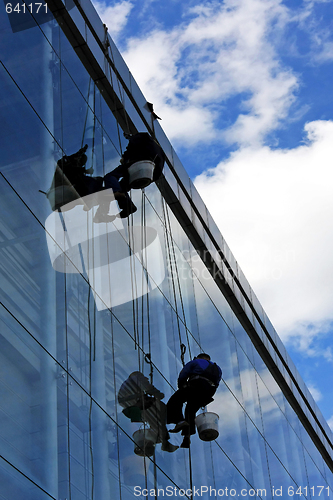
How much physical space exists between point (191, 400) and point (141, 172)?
3.33 metres

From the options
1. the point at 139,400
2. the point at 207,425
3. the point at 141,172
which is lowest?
the point at 207,425

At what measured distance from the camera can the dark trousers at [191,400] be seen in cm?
1021

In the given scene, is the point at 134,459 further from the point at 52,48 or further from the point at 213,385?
the point at 52,48

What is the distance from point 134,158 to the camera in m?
9.93

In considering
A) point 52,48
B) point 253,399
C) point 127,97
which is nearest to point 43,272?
point 52,48

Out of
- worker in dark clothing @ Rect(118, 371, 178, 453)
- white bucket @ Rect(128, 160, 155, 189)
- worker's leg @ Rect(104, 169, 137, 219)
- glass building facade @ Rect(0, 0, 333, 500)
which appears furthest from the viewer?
worker's leg @ Rect(104, 169, 137, 219)

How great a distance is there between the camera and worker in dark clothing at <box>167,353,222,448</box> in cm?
1015

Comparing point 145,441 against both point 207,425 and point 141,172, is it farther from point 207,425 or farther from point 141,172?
point 141,172

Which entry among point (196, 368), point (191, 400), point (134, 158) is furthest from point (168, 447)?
point (134, 158)

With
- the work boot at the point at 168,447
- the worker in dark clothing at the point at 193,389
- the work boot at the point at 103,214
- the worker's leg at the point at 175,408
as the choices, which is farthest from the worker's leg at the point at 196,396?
the work boot at the point at 103,214

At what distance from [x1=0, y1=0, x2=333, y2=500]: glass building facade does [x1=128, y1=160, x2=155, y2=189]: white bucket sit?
0.99m

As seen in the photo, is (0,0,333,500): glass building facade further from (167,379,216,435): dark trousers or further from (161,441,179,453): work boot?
(167,379,216,435): dark trousers

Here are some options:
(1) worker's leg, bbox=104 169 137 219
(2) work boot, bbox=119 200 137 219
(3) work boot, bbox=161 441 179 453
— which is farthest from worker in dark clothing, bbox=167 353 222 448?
(1) worker's leg, bbox=104 169 137 219

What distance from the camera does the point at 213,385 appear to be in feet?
33.6
